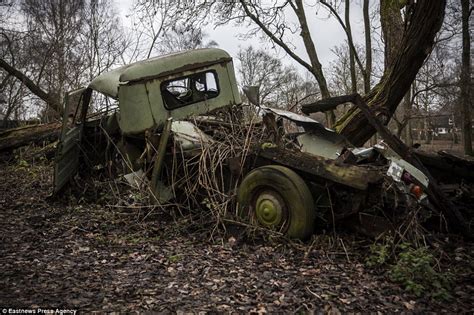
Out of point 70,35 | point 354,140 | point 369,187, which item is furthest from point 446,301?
point 70,35

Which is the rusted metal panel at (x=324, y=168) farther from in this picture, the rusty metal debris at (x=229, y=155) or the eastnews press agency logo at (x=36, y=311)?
the eastnews press agency logo at (x=36, y=311)

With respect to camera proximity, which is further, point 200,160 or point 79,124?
point 79,124

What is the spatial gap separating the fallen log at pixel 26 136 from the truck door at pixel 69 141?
15.6 ft

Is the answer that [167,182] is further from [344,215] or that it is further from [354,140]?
[354,140]

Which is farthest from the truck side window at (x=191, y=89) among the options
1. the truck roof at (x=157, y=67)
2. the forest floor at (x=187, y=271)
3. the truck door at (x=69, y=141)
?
the forest floor at (x=187, y=271)

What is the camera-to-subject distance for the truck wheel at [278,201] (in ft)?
12.6

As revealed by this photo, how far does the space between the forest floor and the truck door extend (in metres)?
1.22

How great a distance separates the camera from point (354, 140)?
6496mm

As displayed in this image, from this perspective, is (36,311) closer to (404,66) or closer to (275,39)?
(404,66)

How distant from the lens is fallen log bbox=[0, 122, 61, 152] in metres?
10.7


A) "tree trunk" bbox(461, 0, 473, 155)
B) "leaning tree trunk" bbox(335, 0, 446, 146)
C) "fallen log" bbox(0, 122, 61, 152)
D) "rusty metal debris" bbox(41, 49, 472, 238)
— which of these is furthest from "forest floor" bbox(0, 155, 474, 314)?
"tree trunk" bbox(461, 0, 473, 155)

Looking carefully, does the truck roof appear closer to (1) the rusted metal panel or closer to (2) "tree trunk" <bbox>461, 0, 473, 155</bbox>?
(1) the rusted metal panel

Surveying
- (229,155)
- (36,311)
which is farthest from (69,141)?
(36,311)

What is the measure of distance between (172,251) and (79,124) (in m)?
3.82
